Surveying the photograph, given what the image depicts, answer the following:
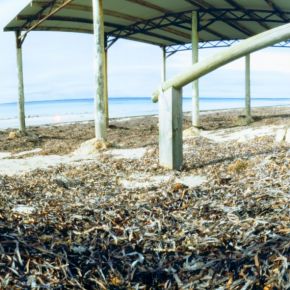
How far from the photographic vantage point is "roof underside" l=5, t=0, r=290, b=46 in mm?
15125

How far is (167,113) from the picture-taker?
6.85 m

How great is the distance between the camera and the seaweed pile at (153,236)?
250 centimetres

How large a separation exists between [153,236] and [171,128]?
12.5 feet

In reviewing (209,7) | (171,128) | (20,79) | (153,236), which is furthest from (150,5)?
(153,236)

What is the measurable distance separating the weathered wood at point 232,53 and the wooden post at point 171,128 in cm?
21

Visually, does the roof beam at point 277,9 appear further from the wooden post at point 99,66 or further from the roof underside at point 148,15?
the wooden post at point 99,66

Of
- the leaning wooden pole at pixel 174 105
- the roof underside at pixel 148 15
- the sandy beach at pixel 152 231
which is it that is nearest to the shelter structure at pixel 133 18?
the roof underside at pixel 148 15

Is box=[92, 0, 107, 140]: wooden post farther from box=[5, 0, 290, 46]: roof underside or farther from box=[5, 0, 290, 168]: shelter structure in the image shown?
box=[5, 0, 290, 46]: roof underside

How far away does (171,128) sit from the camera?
269 inches

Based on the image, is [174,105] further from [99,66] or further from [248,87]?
[248,87]

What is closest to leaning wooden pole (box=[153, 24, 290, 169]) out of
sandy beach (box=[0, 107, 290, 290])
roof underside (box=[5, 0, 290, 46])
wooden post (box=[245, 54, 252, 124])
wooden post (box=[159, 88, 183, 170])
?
wooden post (box=[159, 88, 183, 170])

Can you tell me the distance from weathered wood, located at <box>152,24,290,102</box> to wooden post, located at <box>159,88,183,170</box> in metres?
0.21

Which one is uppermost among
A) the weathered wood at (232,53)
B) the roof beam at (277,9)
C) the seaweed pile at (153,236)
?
the roof beam at (277,9)

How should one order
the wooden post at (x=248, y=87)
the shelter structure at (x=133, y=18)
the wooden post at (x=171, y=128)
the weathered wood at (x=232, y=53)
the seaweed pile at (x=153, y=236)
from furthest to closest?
1. the wooden post at (x=248, y=87)
2. the shelter structure at (x=133, y=18)
3. the wooden post at (x=171, y=128)
4. the weathered wood at (x=232, y=53)
5. the seaweed pile at (x=153, y=236)
